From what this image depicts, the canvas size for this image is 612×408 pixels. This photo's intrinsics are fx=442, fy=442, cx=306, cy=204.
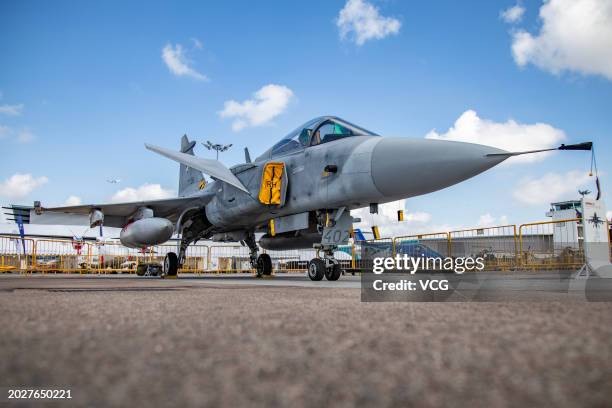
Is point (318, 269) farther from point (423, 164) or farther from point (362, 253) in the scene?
point (362, 253)

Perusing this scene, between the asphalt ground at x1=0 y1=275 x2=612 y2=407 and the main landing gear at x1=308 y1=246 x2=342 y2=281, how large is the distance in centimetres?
585

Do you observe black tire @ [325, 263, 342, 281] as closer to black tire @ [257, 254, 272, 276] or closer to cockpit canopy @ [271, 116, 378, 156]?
cockpit canopy @ [271, 116, 378, 156]

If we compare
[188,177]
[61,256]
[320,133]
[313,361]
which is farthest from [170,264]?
[61,256]

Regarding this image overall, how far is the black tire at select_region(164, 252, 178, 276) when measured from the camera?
36.5 feet

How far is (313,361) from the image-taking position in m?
0.94

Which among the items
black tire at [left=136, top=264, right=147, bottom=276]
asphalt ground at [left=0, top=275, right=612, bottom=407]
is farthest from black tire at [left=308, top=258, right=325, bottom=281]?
black tire at [left=136, top=264, right=147, bottom=276]

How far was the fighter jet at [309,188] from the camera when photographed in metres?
6.13

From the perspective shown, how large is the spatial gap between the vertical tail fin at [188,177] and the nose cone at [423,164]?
783 centimetres

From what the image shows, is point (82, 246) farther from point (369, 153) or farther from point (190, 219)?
point (369, 153)

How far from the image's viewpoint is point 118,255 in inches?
882

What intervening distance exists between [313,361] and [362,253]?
512 inches

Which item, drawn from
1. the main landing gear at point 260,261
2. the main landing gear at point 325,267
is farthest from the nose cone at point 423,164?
the main landing gear at point 260,261

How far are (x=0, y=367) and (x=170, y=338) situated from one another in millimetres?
395

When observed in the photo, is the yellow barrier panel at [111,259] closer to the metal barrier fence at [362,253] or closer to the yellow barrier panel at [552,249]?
the metal barrier fence at [362,253]
